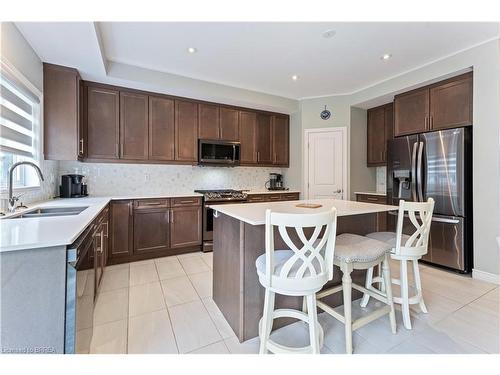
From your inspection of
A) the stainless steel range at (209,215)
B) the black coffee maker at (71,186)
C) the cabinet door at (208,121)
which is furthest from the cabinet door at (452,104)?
the black coffee maker at (71,186)

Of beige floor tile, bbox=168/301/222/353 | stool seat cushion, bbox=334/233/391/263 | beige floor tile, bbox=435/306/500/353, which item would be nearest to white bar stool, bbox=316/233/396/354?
stool seat cushion, bbox=334/233/391/263

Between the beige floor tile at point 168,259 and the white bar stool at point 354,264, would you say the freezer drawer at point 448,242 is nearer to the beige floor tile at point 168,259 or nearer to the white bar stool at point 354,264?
the white bar stool at point 354,264

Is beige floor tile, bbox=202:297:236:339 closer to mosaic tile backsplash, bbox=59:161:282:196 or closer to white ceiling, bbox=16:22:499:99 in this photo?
mosaic tile backsplash, bbox=59:161:282:196

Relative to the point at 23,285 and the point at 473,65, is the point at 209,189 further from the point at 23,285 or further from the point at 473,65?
the point at 473,65

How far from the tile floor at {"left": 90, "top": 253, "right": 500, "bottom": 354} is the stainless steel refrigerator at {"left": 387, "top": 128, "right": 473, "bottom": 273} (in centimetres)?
41

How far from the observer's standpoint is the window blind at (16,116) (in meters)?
1.94

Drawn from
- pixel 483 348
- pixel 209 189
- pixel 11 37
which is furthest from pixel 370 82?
pixel 11 37

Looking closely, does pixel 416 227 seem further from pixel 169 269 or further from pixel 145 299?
pixel 169 269

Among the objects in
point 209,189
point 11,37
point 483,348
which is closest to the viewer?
point 483,348

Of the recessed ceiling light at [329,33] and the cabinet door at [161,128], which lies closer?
the recessed ceiling light at [329,33]

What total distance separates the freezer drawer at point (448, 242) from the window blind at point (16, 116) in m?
4.68
